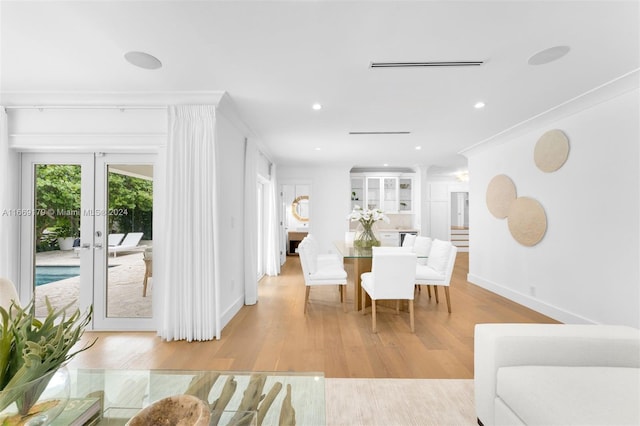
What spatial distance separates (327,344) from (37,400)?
2.17 meters

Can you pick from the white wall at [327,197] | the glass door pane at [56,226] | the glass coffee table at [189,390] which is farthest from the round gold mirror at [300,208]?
the glass coffee table at [189,390]

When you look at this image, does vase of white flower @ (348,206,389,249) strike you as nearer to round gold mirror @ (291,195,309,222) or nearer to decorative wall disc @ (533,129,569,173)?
decorative wall disc @ (533,129,569,173)

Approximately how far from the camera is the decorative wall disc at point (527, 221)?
11.9 ft

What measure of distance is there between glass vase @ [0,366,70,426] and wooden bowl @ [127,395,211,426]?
0.28 meters

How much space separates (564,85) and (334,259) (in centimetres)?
346

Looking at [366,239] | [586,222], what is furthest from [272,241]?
[586,222]

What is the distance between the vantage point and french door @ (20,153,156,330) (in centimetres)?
310

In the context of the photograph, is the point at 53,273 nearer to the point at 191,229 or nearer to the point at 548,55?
the point at 191,229

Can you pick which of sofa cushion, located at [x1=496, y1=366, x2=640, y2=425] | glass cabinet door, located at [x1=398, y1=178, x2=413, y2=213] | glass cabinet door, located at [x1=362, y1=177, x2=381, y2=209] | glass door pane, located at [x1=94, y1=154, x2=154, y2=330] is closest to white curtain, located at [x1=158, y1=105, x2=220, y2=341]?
glass door pane, located at [x1=94, y1=154, x2=154, y2=330]

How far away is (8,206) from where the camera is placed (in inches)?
118

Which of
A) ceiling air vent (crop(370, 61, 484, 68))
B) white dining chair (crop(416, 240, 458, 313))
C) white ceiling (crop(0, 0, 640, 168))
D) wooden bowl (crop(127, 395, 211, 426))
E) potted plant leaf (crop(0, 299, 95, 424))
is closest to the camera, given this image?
potted plant leaf (crop(0, 299, 95, 424))

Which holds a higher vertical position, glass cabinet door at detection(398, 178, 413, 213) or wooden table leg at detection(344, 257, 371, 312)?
glass cabinet door at detection(398, 178, 413, 213)

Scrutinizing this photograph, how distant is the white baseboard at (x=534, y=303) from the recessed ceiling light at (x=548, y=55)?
262 cm

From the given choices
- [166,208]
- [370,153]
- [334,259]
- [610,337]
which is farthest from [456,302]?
[166,208]
